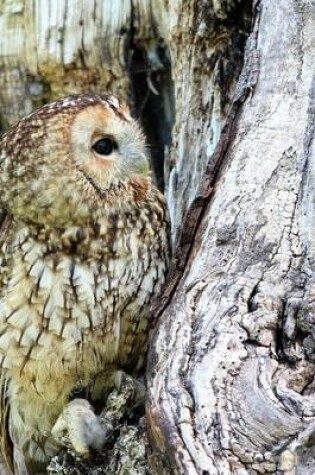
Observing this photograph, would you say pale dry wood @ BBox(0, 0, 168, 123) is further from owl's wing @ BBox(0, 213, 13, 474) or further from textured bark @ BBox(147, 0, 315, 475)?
owl's wing @ BBox(0, 213, 13, 474)

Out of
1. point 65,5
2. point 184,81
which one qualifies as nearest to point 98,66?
point 65,5

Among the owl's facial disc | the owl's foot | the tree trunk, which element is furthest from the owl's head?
the owl's foot

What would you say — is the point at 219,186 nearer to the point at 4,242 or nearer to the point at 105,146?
the point at 105,146

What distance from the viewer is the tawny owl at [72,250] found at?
2176 millimetres

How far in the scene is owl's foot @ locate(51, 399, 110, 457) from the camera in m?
2.13

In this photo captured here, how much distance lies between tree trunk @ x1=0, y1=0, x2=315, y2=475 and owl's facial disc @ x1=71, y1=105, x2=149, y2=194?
7.1 inches

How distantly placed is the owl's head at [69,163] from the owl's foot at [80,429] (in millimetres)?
415

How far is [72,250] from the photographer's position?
2.23m

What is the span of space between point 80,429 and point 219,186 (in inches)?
24.0

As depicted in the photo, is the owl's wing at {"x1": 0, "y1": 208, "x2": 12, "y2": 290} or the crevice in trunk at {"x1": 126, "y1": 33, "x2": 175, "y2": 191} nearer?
the owl's wing at {"x1": 0, "y1": 208, "x2": 12, "y2": 290}

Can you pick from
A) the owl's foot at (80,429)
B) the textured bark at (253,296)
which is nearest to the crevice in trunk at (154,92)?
the textured bark at (253,296)

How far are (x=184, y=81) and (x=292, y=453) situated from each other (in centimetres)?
133

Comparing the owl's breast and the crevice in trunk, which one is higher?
the crevice in trunk

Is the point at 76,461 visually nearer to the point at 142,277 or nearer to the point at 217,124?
the point at 142,277
